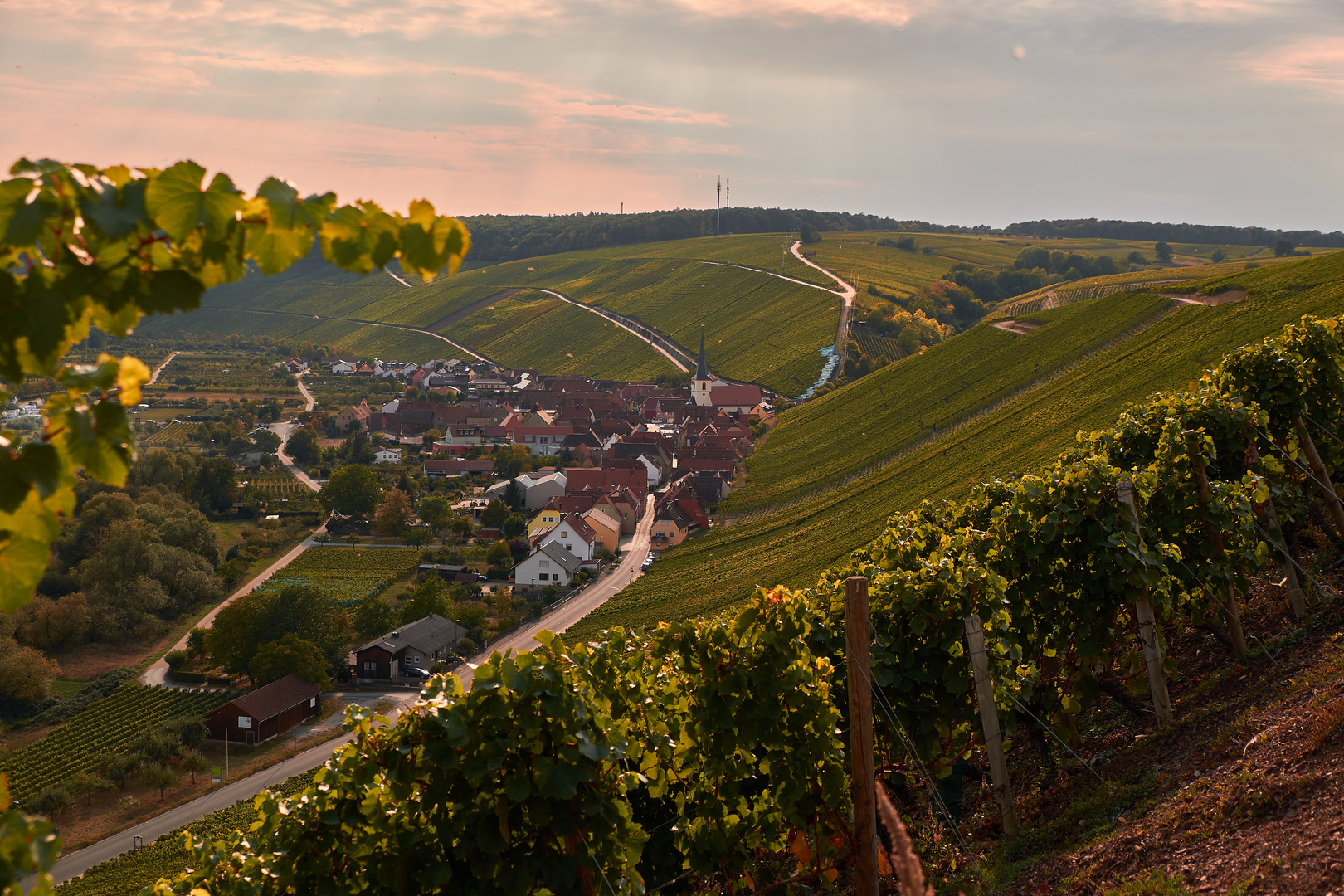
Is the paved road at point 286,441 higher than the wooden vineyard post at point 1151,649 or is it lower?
lower

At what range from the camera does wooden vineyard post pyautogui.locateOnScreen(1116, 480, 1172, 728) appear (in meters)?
7.60

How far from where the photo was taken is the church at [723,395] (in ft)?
286

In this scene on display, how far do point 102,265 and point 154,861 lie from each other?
29.6 meters

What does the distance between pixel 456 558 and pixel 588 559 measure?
26.9ft

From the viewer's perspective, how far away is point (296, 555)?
54844 millimetres

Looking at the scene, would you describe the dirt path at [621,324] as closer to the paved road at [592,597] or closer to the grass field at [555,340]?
the grass field at [555,340]

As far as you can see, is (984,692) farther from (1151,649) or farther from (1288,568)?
(1288,568)

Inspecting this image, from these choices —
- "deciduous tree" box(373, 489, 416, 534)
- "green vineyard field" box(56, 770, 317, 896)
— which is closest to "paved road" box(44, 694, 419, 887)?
"green vineyard field" box(56, 770, 317, 896)

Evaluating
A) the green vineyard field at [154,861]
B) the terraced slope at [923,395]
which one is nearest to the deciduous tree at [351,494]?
the terraced slope at [923,395]

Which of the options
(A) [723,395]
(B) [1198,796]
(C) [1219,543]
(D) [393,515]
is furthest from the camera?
(A) [723,395]

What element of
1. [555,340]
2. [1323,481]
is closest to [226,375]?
[555,340]

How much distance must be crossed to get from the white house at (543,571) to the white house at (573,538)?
2769mm

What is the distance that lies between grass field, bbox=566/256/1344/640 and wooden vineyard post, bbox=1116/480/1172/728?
2501 cm

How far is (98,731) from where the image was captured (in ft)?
110
